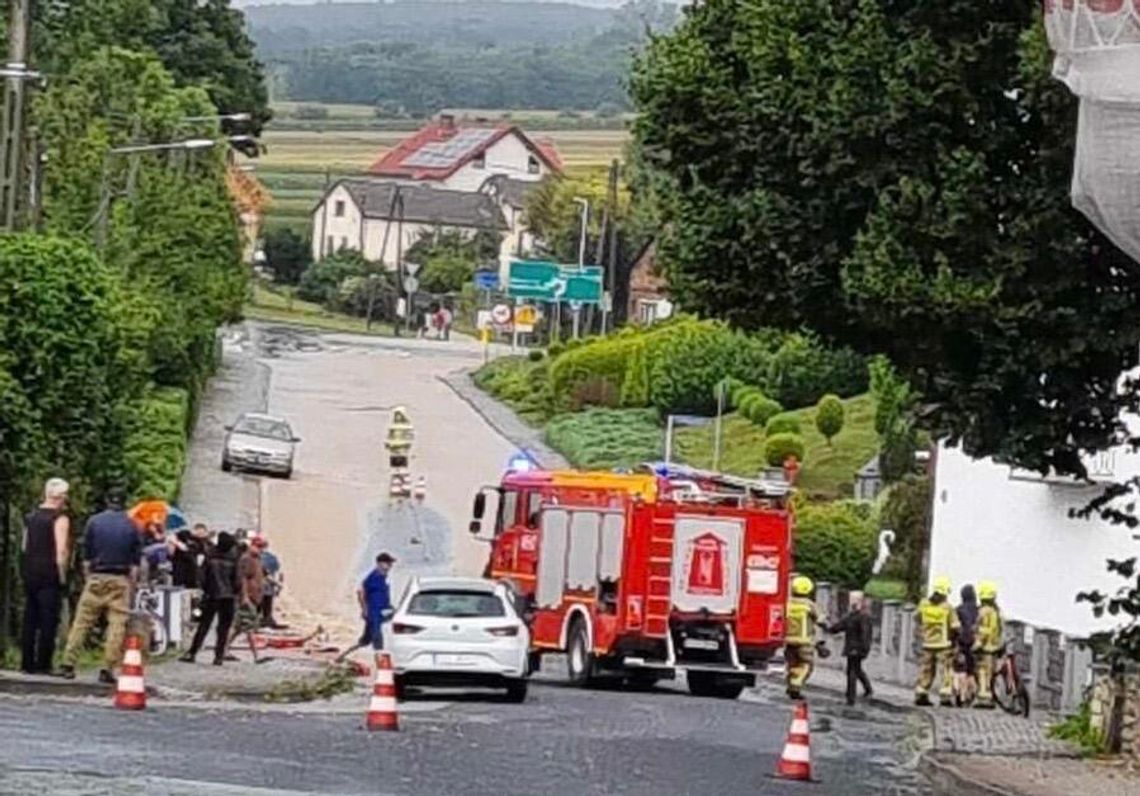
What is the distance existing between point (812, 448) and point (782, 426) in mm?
914

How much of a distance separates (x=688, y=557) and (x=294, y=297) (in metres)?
118

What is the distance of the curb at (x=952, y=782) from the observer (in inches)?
917

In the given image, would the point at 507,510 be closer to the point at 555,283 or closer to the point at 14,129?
the point at 14,129

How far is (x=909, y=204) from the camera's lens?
70.4ft

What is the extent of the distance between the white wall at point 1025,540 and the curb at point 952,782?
1525 centimetres

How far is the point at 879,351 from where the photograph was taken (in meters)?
23.9

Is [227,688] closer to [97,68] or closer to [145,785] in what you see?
[145,785]

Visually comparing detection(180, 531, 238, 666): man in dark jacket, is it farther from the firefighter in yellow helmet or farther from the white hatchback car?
the firefighter in yellow helmet

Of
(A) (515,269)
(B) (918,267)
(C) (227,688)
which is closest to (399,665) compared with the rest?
(C) (227,688)

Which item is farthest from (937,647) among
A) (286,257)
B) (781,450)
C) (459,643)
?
(286,257)

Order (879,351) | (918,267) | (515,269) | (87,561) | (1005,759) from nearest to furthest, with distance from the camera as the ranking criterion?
(918,267), (879,351), (1005,759), (87,561), (515,269)

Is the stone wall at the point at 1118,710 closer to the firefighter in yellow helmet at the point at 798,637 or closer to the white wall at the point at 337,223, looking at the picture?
the firefighter in yellow helmet at the point at 798,637

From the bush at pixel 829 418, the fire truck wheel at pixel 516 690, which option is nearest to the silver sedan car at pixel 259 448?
the bush at pixel 829 418

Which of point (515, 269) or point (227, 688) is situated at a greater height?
point (515, 269)
